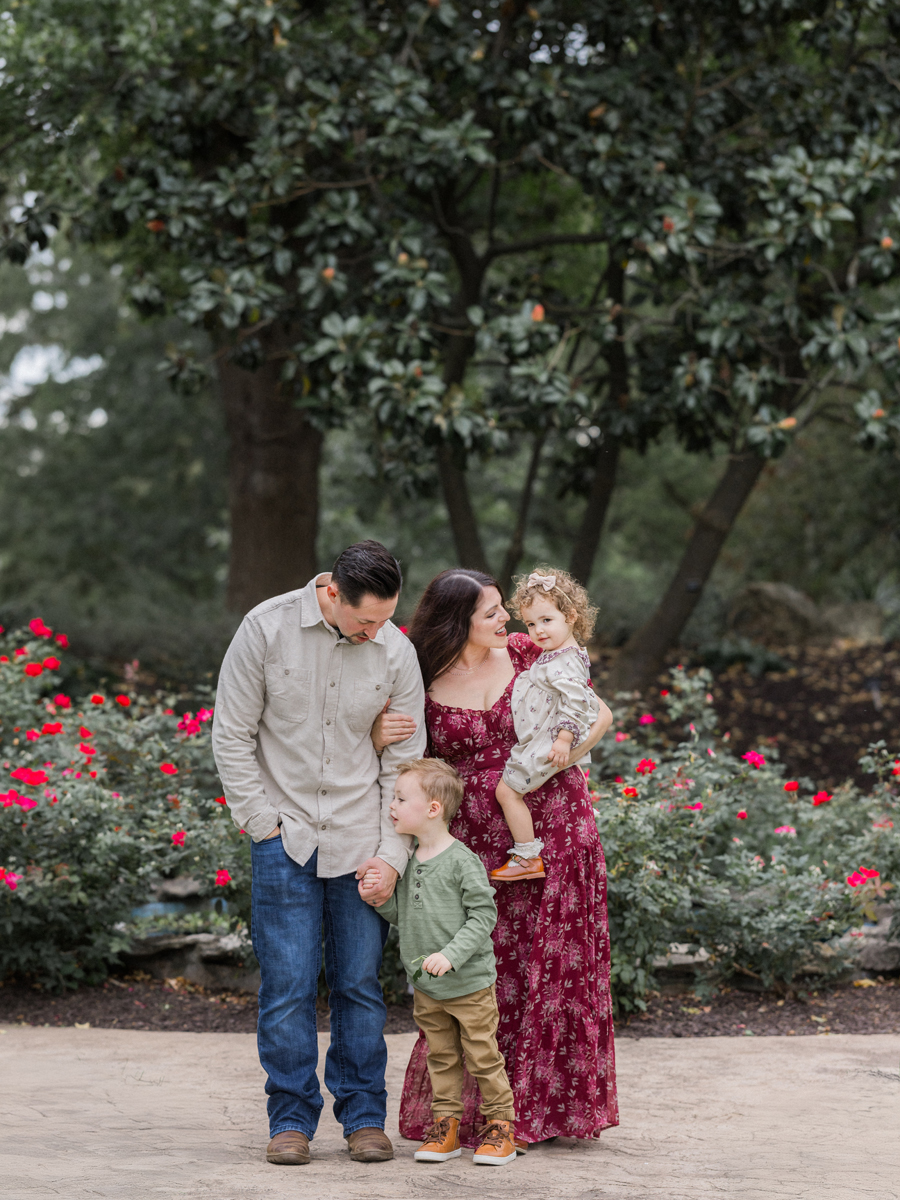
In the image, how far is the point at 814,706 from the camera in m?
10.2

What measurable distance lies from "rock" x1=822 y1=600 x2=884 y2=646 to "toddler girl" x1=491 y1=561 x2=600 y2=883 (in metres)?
9.49

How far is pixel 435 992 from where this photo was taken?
3.10m

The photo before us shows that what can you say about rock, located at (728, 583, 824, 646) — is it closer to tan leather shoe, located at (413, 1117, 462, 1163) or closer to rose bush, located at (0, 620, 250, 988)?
rose bush, located at (0, 620, 250, 988)

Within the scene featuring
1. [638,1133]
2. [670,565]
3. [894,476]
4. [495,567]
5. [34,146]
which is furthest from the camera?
[670,565]

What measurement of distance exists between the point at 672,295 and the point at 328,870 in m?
7.13

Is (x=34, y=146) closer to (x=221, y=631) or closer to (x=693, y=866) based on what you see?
(x=221, y=631)

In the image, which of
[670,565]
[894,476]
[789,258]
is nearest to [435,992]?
[789,258]

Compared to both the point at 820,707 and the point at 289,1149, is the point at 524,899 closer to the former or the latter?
the point at 289,1149

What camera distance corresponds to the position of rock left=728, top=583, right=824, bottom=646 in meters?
12.2

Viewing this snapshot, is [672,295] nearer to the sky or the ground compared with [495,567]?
nearer to the sky

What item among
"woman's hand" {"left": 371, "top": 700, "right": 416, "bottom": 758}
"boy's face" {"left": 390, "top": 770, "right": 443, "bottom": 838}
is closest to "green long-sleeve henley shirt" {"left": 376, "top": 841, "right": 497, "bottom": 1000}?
"boy's face" {"left": 390, "top": 770, "right": 443, "bottom": 838}

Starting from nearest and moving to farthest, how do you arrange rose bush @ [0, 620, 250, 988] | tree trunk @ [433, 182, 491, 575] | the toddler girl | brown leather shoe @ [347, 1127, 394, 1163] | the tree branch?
brown leather shoe @ [347, 1127, 394, 1163], the toddler girl, rose bush @ [0, 620, 250, 988], tree trunk @ [433, 182, 491, 575], the tree branch

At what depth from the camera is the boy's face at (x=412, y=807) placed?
10.4ft

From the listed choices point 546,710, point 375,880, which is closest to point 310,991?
point 375,880
